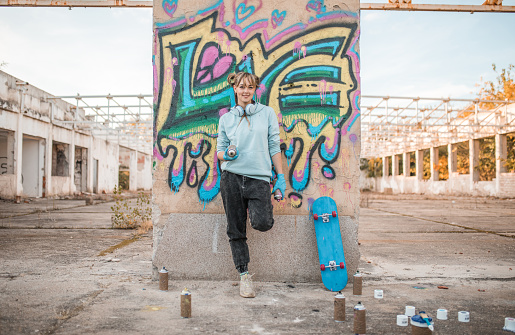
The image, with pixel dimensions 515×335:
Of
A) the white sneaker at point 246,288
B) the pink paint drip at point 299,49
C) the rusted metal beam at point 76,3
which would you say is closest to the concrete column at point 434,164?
the rusted metal beam at point 76,3

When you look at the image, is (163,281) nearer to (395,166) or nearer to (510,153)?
(510,153)

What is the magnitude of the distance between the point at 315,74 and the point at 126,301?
2.62 metres

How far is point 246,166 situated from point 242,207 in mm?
356

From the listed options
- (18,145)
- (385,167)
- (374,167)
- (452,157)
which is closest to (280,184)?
(18,145)

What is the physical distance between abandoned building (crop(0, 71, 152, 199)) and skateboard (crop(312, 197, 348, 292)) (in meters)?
15.6

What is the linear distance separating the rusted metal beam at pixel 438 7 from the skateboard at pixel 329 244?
484cm

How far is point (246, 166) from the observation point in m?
3.25

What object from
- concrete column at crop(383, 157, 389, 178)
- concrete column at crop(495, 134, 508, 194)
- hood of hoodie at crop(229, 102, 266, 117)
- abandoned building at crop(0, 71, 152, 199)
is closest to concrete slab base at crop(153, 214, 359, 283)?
hood of hoodie at crop(229, 102, 266, 117)

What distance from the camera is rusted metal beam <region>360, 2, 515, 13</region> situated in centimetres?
707

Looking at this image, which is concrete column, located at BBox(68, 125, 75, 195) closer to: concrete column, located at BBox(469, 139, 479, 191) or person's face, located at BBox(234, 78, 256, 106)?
person's face, located at BBox(234, 78, 256, 106)

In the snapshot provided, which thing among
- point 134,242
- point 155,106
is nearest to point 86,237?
point 134,242

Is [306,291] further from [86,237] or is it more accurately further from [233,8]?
[86,237]

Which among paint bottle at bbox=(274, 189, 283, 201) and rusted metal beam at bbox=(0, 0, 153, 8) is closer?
paint bottle at bbox=(274, 189, 283, 201)

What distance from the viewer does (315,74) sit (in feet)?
12.8
